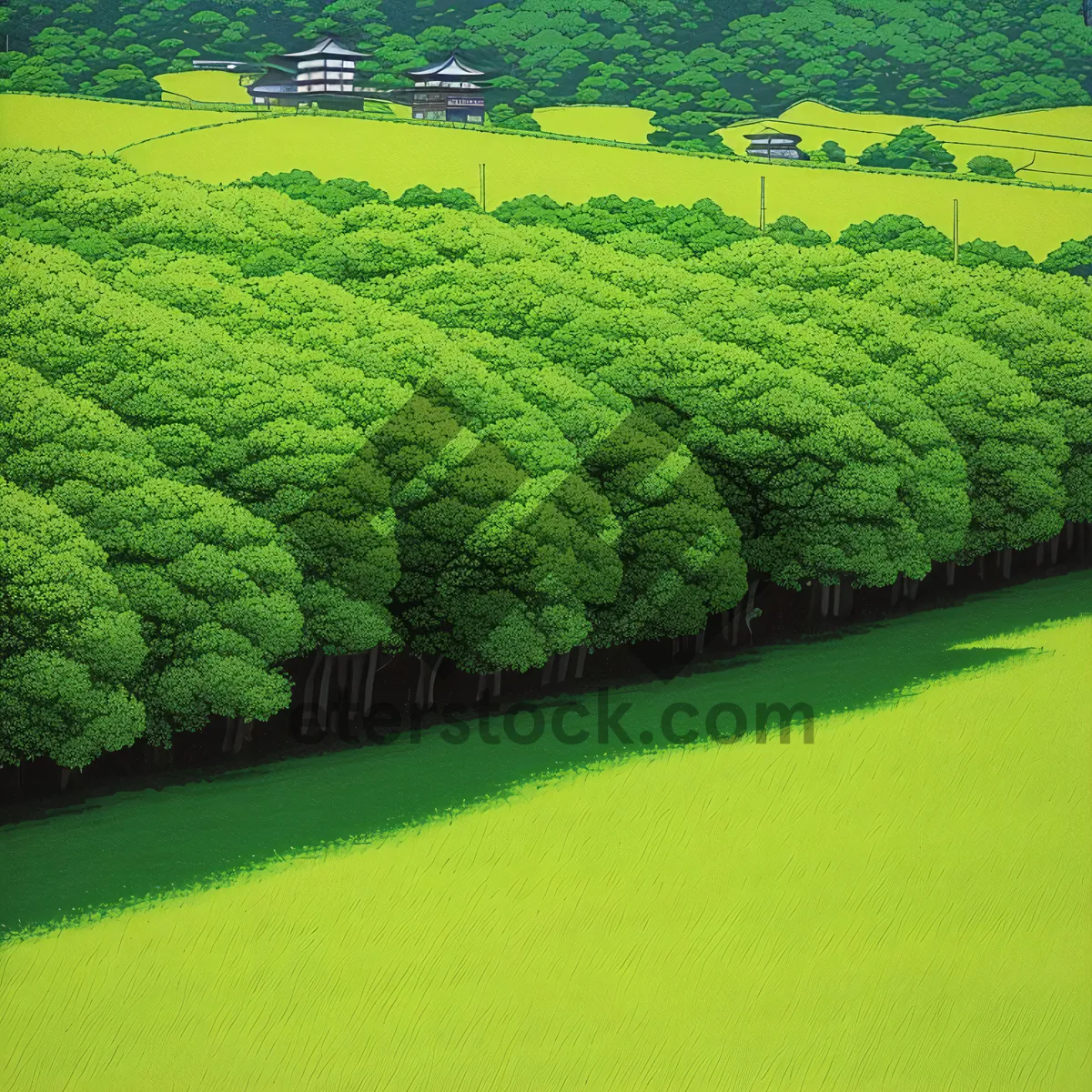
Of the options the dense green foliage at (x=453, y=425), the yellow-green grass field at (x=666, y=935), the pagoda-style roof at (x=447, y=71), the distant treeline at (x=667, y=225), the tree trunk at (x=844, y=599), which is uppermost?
the pagoda-style roof at (x=447, y=71)

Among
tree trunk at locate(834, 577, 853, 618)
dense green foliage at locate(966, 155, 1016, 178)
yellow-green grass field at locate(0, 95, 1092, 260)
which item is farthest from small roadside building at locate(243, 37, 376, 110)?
tree trunk at locate(834, 577, 853, 618)

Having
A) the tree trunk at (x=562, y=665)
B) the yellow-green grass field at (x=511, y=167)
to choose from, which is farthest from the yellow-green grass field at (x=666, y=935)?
the yellow-green grass field at (x=511, y=167)

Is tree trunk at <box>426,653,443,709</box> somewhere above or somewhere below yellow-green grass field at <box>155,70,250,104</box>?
below

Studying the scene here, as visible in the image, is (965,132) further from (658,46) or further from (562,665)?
(562,665)

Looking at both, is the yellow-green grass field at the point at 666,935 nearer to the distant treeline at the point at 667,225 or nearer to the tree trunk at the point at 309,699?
the tree trunk at the point at 309,699

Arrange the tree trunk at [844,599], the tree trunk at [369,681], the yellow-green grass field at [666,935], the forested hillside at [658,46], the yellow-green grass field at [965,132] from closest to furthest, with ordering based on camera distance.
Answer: the yellow-green grass field at [666,935] < the forested hillside at [658,46] < the tree trunk at [369,681] < the yellow-green grass field at [965,132] < the tree trunk at [844,599]

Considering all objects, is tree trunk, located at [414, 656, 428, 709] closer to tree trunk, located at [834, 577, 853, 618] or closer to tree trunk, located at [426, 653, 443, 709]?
tree trunk, located at [426, 653, 443, 709]

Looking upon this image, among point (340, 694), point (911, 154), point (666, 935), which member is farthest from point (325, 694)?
point (911, 154)
